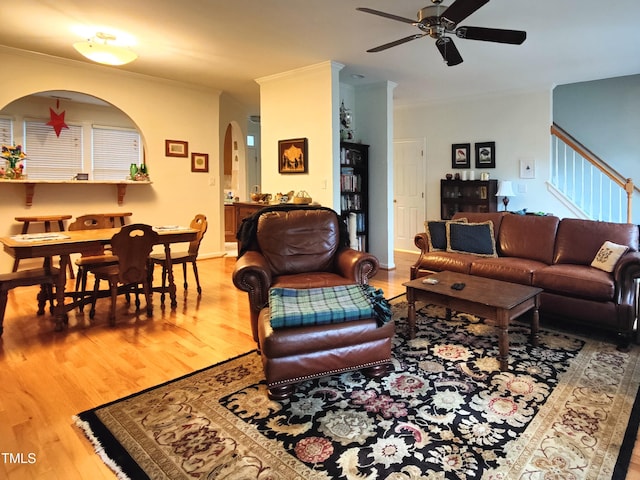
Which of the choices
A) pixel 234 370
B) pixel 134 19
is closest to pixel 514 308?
pixel 234 370

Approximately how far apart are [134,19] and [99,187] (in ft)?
8.62

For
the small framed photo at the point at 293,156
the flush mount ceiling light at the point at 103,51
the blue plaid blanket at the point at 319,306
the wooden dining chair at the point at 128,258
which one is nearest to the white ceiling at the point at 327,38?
the flush mount ceiling light at the point at 103,51

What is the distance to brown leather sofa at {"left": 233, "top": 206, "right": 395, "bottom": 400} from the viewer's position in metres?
2.19

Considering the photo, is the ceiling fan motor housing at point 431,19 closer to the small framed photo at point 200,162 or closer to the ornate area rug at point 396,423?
the ornate area rug at point 396,423

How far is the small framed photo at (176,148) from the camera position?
19.7 ft

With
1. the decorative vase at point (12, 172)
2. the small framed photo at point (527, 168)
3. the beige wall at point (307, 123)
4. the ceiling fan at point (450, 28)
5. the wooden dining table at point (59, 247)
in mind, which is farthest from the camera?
the small framed photo at point (527, 168)

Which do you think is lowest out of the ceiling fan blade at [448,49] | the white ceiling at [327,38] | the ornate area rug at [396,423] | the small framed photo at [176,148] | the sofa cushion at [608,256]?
the ornate area rug at [396,423]

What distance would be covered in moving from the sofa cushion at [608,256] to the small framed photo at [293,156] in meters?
3.30

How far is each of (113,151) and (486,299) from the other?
25.1ft

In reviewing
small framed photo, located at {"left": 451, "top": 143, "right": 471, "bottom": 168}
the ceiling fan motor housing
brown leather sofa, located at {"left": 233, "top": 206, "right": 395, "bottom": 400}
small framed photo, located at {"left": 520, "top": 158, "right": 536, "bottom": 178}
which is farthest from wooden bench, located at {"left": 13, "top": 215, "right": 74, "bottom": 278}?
small framed photo, located at {"left": 520, "top": 158, "right": 536, "bottom": 178}

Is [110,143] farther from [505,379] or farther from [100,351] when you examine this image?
[505,379]

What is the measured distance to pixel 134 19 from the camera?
363 cm

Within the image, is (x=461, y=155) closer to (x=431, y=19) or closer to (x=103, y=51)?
(x=431, y=19)

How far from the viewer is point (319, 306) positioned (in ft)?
7.76
